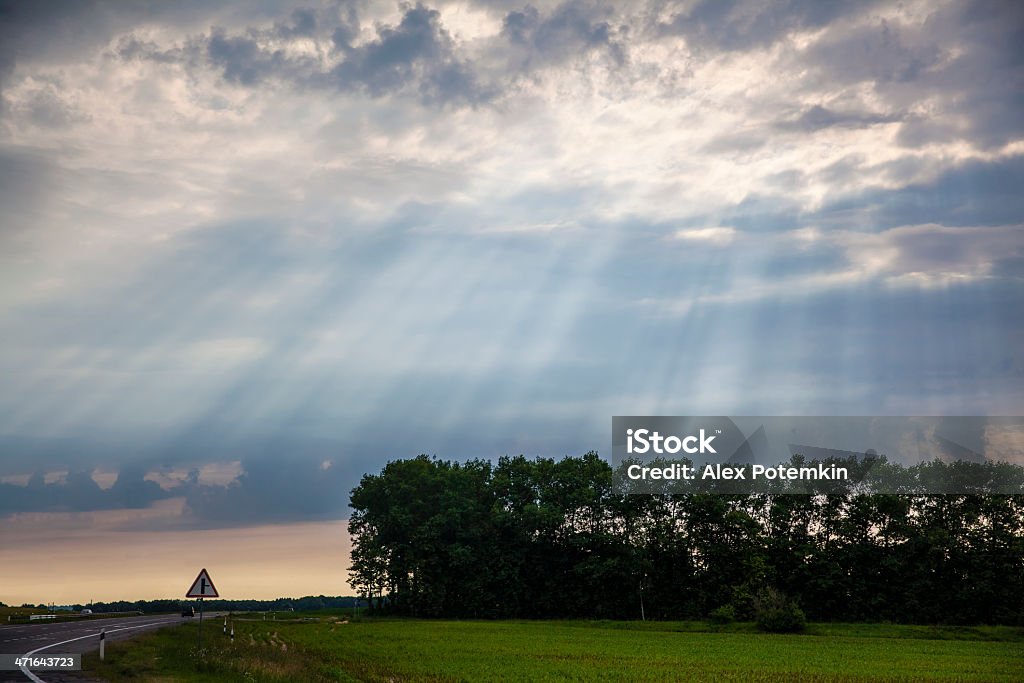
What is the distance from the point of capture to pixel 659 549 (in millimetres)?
104125

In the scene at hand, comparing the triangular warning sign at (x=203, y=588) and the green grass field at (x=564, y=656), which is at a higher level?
the triangular warning sign at (x=203, y=588)

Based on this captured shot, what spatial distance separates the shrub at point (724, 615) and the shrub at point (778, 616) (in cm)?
424

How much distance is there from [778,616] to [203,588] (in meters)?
58.2

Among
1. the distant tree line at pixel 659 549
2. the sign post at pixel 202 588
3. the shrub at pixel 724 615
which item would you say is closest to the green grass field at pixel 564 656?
the sign post at pixel 202 588

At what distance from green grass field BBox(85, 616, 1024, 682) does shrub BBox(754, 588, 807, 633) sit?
4.36 meters

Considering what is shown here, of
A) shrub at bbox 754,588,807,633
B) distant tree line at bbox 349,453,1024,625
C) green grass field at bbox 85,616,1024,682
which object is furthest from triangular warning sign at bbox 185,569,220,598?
distant tree line at bbox 349,453,1024,625

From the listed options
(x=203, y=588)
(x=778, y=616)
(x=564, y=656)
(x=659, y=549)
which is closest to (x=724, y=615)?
(x=778, y=616)

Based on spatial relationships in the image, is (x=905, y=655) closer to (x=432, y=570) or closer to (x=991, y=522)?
(x=991, y=522)

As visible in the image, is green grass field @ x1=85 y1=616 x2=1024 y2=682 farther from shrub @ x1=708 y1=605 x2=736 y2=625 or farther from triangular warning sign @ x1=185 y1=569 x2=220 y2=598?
shrub @ x1=708 y1=605 x2=736 y2=625

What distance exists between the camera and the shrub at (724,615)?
290 ft

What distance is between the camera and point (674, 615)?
101438 millimetres

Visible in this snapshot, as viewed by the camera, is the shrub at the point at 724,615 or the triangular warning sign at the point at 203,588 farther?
the shrub at the point at 724,615

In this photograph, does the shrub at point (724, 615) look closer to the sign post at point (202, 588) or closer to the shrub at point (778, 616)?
the shrub at point (778, 616)

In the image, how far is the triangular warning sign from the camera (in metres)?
42.2
